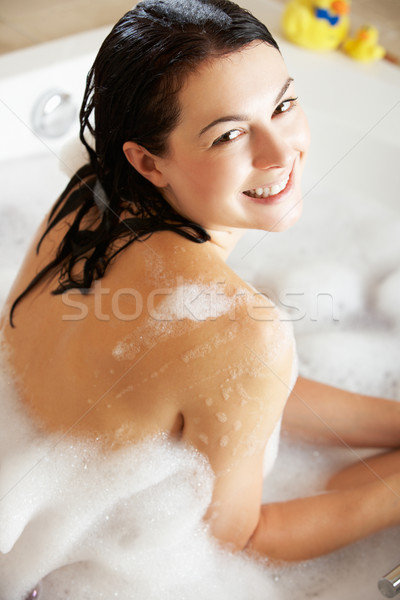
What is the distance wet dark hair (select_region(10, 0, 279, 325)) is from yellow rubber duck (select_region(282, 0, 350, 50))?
85cm

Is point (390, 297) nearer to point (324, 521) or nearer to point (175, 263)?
point (324, 521)

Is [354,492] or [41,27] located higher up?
[41,27]

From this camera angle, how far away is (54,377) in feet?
3.03

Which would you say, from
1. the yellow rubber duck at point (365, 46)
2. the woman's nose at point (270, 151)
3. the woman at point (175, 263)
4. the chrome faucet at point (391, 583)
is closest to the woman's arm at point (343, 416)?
the woman at point (175, 263)

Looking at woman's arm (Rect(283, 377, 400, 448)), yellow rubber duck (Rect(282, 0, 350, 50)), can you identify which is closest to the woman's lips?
woman's arm (Rect(283, 377, 400, 448))

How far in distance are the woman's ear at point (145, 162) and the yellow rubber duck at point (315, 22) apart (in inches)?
37.5

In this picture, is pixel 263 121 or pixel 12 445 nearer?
pixel 263 121

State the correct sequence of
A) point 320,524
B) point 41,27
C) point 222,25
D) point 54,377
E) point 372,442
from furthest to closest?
point 41,27 → point 372,442 → point 320,524 → point 54,377 → point 222,25

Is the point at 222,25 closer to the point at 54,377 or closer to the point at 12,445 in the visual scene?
the point at 54,377

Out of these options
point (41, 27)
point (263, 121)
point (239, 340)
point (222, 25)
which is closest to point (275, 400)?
point (239, 340)

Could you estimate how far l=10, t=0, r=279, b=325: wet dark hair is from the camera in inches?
30.9

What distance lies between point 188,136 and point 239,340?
10.5 inches

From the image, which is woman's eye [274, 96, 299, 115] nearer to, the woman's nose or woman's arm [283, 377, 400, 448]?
the woman's nose

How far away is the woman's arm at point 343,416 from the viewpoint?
1.23 m
